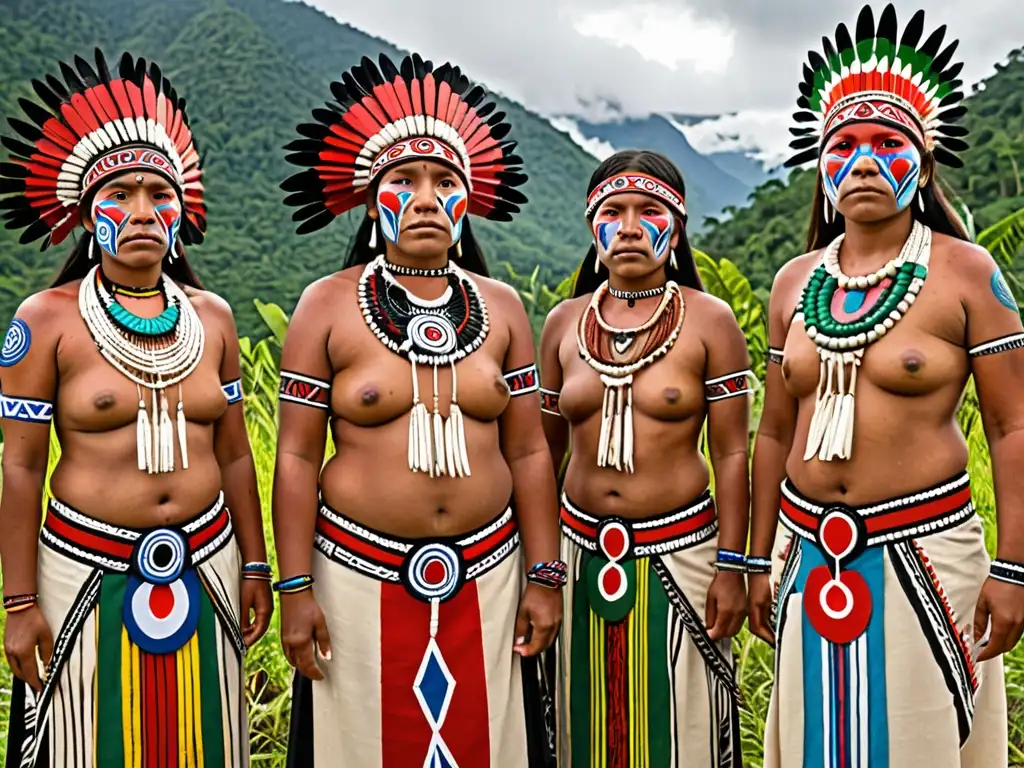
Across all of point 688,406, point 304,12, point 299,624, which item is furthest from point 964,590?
point 304,12

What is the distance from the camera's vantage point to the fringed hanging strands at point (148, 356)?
128 inches

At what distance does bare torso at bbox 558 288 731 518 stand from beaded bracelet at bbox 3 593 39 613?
1.69 metres

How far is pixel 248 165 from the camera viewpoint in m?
17.9

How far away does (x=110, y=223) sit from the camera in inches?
131

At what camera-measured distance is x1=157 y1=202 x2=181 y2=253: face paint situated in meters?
3.37

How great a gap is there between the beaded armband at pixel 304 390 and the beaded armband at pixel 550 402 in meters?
0.88

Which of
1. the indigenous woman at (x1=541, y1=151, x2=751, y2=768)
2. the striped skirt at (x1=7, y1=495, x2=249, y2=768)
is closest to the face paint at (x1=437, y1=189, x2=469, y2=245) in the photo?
the indigenous woman at (x1=541, y1=151, x2=751, y2=768)

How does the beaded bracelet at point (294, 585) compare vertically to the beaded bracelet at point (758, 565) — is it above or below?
below

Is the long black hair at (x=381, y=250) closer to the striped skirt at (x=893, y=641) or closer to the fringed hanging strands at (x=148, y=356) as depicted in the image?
the fringed hanging strands at (x=148, y=356)

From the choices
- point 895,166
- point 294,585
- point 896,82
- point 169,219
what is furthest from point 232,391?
point 896,82

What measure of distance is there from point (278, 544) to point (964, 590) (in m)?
1.98

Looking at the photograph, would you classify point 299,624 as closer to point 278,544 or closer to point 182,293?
point 278,544

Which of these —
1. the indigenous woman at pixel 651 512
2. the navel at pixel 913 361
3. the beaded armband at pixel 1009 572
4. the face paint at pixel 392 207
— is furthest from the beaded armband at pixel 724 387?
the face paint at pixel 392 207

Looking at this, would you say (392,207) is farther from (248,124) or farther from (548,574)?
(248,124)
